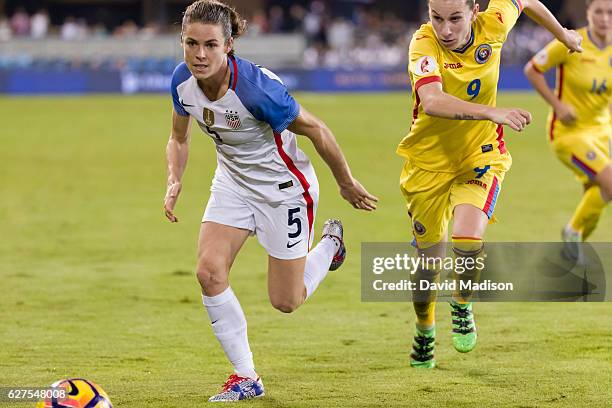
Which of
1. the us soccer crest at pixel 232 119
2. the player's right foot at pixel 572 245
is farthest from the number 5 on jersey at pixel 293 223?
the player's right foot at pixel 572 245

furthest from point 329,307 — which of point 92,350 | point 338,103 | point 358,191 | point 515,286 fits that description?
point 338,103

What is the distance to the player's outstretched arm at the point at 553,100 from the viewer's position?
10445 mm

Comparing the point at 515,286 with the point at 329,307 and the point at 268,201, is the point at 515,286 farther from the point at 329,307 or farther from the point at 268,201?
the point at 268,201

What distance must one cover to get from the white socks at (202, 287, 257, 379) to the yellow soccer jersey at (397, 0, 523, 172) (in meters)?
1.75

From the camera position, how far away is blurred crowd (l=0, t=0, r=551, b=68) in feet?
127

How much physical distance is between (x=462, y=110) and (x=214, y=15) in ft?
4.76

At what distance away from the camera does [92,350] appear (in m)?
7.68

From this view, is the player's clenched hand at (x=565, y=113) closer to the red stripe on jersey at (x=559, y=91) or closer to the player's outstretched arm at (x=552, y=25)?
the red stripe on jersey at (x=559, y=91)

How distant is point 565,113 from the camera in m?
10.4

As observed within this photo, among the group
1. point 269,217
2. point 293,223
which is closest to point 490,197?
point 293,223

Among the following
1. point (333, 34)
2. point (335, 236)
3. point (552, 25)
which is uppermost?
point (552, 25)

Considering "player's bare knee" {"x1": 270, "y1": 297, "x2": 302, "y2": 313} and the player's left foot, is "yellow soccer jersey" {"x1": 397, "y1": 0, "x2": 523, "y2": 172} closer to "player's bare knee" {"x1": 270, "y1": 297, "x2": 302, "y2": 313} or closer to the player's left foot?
"player's bare knee" {"x1": 270, "y1": 297, "x2": 302, "y2": 313}

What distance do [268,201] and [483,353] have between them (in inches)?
74.4

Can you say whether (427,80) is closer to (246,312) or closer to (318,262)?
(318,262)
